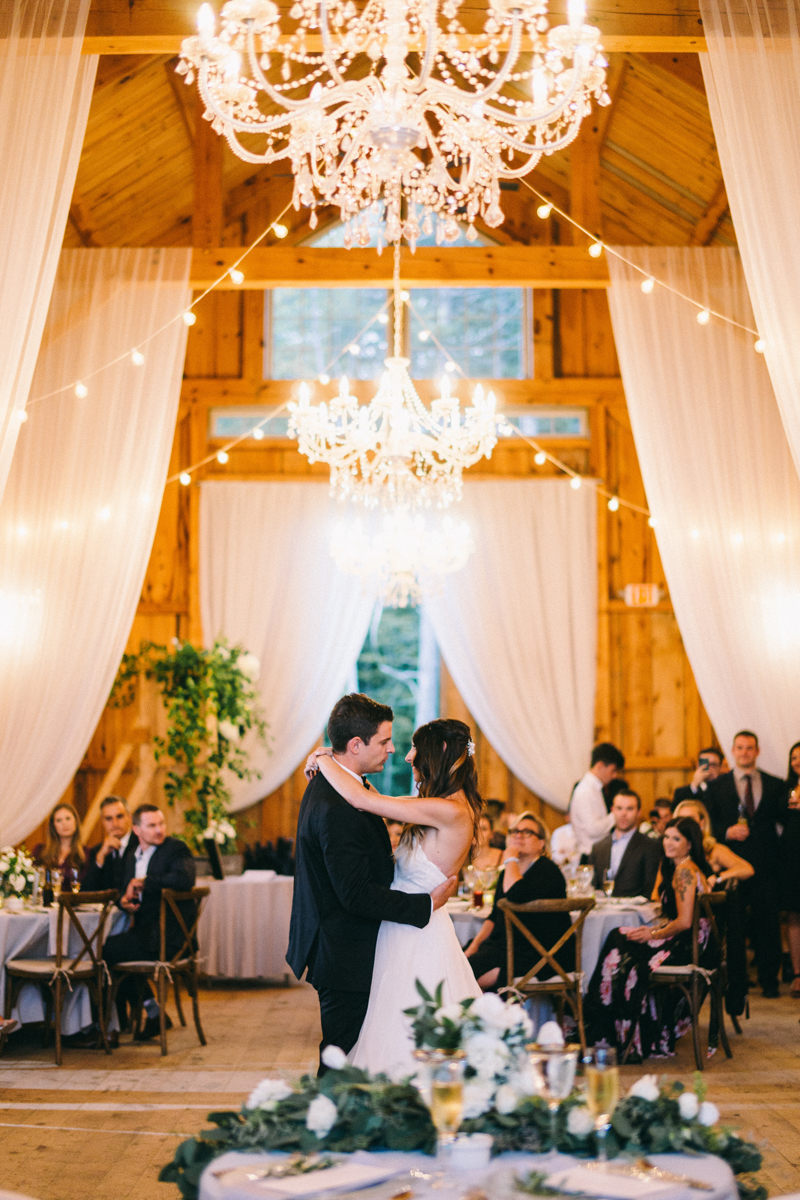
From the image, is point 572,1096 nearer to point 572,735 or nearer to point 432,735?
point 432,735

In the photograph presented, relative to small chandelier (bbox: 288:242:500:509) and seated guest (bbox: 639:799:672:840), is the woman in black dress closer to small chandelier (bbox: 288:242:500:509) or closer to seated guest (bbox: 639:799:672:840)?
seated guest (bbox: 639:799:672:840)

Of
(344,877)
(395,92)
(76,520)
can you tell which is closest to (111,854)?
(76,520)

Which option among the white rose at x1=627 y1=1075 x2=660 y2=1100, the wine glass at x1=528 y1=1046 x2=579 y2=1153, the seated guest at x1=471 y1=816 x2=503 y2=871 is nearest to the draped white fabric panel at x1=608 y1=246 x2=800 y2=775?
the seated guest at x1=471 y1=816 x2=503 y2=871

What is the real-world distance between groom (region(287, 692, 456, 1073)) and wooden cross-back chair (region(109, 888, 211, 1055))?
2682 millimetres

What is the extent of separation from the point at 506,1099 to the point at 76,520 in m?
4.60

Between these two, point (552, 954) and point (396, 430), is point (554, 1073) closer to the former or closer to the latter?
point (552, 954)

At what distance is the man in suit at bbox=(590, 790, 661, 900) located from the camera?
627 centimetres

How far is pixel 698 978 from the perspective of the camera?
5.51m

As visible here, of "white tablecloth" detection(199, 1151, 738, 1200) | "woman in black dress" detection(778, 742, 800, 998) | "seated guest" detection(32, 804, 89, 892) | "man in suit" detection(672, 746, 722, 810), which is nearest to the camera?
"white tablecloth" detection(199, 1151, 738, 1200)

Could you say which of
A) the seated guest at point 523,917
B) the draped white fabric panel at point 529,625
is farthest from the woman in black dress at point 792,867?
the draped white fabric panel at point 529,625

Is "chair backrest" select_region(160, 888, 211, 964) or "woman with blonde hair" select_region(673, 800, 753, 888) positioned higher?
"woman with blonde hair" select_region(673, 800, 753, 888)

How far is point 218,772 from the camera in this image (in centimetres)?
885

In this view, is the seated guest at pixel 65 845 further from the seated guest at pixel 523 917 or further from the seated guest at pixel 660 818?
the seated guest at pixel 660 818

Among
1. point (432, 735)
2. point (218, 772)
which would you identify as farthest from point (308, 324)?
point (432, 735)
